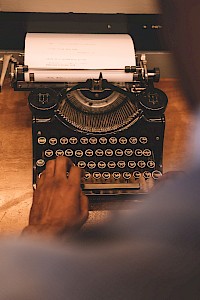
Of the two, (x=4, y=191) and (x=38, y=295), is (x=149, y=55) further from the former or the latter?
(x=38, y=295)

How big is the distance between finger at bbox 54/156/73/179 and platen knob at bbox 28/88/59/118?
0.59 feet

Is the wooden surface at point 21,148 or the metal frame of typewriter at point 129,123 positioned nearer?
the wooden surface at point 21,148

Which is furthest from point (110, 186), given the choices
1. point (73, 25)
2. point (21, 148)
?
point (73, 25)

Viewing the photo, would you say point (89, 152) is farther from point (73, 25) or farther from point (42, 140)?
point (73, 25)

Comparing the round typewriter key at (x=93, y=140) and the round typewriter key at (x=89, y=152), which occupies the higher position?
the round typewriter key at (x=93, y=140)

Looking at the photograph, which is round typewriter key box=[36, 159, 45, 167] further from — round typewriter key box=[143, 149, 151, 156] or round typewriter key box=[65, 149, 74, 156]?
round typewriter key box=[143, 149, 151, 156]

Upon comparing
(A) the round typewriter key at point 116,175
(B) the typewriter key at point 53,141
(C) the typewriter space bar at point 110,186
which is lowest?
(C) the typewriter space bar at point 110,186

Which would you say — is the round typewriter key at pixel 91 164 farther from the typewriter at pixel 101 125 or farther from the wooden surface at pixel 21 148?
the wooden surface at pixel 21 148

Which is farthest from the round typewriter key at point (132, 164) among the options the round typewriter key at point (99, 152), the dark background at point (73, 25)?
the dark background at point (73, 25)

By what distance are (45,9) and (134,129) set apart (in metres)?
0.54

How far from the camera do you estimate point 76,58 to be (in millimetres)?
1908

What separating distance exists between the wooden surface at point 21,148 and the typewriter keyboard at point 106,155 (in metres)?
0.08

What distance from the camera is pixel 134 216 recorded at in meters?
1.41

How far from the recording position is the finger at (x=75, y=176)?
1768 millimetres
